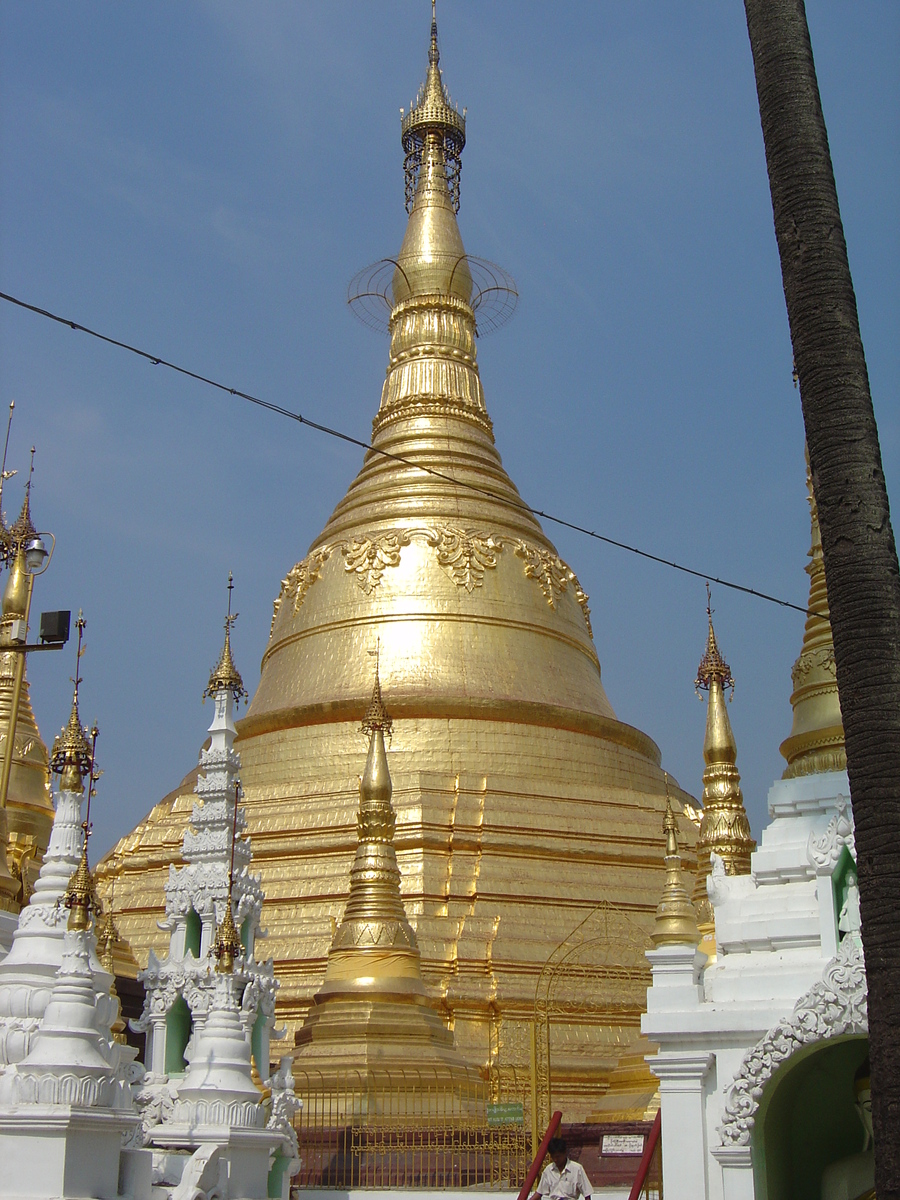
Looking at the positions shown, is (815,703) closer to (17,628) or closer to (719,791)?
(719,791)

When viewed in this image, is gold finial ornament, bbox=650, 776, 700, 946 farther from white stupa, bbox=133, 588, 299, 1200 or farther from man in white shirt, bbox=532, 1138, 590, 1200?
man in white shirt, bbox=532, 1138, 590, 1200

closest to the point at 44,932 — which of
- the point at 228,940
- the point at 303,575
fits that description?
the point at 228,940

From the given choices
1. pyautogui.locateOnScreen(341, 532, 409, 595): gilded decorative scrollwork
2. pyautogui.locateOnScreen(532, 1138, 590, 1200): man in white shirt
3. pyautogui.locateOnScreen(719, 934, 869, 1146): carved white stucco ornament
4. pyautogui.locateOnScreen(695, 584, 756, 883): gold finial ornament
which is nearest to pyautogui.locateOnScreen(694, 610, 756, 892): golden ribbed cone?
pyautogui.locateOnScreen(695, 584, 756, 883): gold finial ornament

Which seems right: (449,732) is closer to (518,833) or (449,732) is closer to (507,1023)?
(518,833)

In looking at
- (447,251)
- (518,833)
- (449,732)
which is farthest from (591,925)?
(447,251)

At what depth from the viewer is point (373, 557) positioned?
26.2m

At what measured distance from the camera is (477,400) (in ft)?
97.0

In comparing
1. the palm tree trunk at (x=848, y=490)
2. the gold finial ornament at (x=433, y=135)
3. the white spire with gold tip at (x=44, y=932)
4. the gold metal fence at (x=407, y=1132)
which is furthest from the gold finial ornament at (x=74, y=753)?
the gold finial ornament at (x=433, y=135)

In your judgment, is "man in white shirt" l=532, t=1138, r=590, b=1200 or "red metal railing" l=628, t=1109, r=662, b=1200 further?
"red metal railing" l=628, t=1109, r=662, b=1200

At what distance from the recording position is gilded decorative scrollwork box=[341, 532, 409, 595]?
25969 millimetres

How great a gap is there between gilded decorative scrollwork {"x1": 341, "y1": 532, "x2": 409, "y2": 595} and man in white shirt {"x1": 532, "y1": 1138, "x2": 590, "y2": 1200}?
700 inches

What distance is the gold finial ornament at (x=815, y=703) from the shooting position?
13516 mm

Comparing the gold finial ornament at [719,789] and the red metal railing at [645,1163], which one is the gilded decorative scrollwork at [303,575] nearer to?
the gold finial ornament at [719,789]

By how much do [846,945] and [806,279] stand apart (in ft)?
18.1
